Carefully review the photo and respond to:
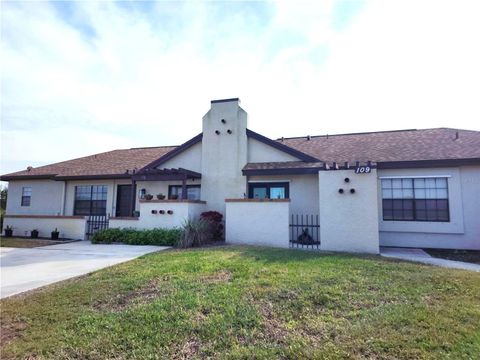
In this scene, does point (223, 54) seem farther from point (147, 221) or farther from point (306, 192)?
point (147, 221)

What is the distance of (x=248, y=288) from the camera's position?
5.51 metres

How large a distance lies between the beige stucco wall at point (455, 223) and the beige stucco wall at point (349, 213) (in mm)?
2714

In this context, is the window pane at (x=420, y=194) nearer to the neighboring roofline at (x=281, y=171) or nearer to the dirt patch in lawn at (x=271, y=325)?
the neighboring roofline at (x=281, y=171)

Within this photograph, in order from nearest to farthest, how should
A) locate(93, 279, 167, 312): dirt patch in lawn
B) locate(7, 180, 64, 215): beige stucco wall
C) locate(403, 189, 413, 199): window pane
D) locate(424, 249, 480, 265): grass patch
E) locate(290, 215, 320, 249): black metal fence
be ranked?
locate(93, 279, 167, 312): dirt patch in lawn
locate(424, 249, 480, 265): grass patch
locate(403, 189, 413, 199): window pane
locate(290, 215, 320, 249): black metal fence
locate(7, 180, 64, 215): beige stucco wall

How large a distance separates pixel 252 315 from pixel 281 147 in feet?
34.5

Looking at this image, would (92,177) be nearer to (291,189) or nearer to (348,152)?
(291,189)

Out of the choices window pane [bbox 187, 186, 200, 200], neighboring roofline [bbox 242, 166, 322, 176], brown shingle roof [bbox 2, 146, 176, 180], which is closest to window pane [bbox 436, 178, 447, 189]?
neighboring roofline [bbox 242, 166, 322, 176]

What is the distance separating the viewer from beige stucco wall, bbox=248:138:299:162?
14295 mm

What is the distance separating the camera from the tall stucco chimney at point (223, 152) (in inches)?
575

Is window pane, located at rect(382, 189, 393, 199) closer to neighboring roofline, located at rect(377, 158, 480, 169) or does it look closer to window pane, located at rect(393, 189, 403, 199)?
window pane, located at rect(393, 189, 403, 199)

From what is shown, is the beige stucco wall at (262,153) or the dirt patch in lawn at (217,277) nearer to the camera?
the dirt patch in lawn at (217,277)

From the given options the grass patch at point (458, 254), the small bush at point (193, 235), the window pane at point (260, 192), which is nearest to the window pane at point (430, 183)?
the grass patch at point (458, 254)

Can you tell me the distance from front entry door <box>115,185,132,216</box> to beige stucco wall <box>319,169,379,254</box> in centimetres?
1100

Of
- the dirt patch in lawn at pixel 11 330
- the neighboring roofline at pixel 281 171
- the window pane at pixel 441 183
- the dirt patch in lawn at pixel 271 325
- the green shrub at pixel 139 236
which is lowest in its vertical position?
the dirt patch in lawn at pixel 11 330
